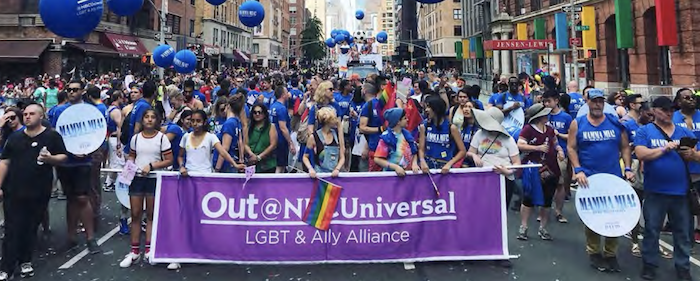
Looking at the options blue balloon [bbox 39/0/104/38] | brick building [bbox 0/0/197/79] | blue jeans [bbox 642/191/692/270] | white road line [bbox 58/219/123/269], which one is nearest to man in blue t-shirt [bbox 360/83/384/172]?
blue jeans [bbox 642/191/692/270]

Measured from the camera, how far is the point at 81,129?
571 cm

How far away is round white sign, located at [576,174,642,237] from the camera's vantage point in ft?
15.7

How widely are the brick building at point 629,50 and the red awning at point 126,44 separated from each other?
2837 cm

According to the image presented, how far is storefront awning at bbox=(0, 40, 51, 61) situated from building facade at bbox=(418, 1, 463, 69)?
66.8 meters

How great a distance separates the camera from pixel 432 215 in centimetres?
517

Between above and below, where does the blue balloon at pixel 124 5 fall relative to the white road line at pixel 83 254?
above

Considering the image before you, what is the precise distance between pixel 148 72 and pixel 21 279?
116 feet

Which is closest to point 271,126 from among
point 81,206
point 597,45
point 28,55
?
point 81,206

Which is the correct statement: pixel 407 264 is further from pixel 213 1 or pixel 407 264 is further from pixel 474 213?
pixel 213 1

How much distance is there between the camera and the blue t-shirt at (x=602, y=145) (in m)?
5.05

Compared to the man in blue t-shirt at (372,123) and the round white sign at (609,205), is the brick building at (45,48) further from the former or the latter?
the round white sign at (609,205)

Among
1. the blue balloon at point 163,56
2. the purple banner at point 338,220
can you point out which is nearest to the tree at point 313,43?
the blue balloon at point 163,56

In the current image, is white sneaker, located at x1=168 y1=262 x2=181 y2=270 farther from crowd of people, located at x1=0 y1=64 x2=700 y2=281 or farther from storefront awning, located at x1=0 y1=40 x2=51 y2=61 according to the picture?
storefront awning, located at x1=0 y1=40 x2=51 y2=61

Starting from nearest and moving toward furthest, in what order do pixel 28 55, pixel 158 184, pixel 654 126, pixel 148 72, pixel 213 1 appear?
1. pixel 654 126
2. pixel 158 184
3. pixel 213 1
4. pixel 28 55
5. pixel 148 72
